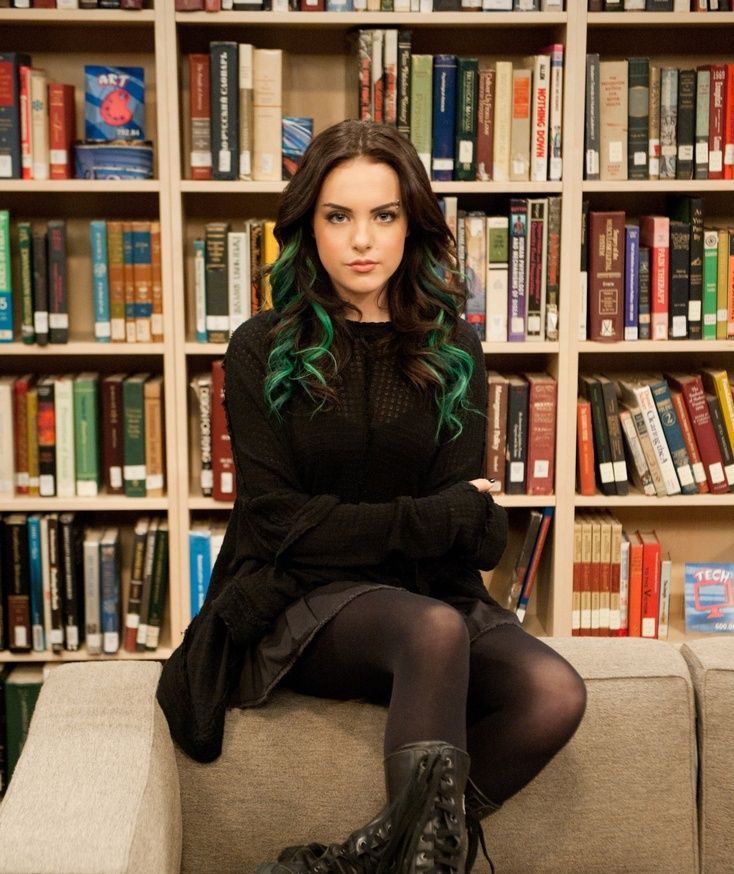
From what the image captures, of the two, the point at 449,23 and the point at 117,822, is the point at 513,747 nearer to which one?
the point at 117,822

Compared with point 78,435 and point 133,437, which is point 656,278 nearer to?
point 133,437

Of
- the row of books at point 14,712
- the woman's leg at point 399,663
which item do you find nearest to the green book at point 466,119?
the woman's leg at point 399,663

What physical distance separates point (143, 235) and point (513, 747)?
5.25ft

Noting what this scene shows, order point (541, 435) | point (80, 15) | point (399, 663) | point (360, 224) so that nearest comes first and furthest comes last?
point (399, 663), point (360, 224), point (80, 15), point (541, 435)

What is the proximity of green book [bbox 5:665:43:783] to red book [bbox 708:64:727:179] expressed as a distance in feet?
A: 6.63

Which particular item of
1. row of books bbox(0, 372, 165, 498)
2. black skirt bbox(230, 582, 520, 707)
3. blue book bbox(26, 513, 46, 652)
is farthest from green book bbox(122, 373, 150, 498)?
black skirt bbox(230, 582, 520, 707)

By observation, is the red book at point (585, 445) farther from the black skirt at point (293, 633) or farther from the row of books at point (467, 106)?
the black skirt at point (293, 633)

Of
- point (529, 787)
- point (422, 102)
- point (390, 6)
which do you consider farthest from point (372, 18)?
point (529, 787)

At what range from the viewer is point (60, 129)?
2.74 m

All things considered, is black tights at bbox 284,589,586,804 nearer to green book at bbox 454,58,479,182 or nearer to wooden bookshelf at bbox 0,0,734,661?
wooden bookshelf at bbox 0,0,734,661

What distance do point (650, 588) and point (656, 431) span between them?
40cm

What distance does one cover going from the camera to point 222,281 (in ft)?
9.21

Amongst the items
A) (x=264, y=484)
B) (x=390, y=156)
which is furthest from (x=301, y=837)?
(x=390, y=156)

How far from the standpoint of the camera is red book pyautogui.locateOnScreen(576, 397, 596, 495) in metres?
2.88
